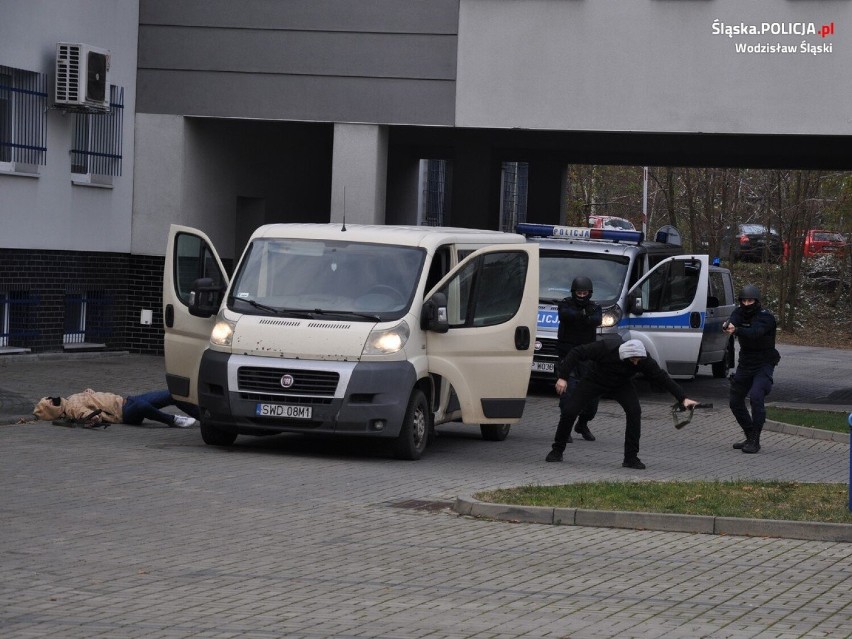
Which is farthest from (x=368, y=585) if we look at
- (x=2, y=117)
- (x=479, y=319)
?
(x=2, y=117)

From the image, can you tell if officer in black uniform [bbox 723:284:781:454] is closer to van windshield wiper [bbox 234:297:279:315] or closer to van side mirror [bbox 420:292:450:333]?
van side mirror [bbox 420:292:450:333]

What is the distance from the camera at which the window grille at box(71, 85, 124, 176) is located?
898 inches

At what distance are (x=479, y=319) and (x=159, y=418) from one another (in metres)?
3.62

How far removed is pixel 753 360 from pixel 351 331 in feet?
16.8

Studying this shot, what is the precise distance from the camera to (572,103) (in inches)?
884

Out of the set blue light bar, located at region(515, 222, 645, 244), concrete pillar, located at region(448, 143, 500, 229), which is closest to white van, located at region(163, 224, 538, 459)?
blue light bar, located at region(515, 222, 645, 244)

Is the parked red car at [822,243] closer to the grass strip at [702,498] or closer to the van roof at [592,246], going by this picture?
the van roof at [592,246]

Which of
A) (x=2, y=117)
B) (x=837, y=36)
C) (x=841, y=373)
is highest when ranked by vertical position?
(x=837, y=36)

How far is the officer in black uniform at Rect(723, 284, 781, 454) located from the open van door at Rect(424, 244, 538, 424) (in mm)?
2775

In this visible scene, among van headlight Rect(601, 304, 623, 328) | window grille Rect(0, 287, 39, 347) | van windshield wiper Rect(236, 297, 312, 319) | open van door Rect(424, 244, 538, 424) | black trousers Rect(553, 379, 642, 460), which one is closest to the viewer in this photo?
van windshield wiper Rect(236, 297, 312, 319)

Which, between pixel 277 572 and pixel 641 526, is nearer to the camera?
pixel 277 572

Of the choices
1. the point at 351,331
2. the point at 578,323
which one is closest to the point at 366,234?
the point at 351,331

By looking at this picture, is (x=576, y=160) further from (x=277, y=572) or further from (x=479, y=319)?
(x=277, y=572)

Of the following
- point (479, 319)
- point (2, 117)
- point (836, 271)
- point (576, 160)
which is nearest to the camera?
point (479, 319)
